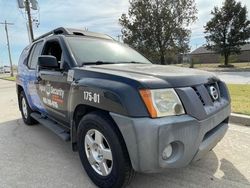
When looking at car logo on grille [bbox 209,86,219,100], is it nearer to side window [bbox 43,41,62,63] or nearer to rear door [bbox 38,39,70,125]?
rear door [bbox 38,39,70,125]

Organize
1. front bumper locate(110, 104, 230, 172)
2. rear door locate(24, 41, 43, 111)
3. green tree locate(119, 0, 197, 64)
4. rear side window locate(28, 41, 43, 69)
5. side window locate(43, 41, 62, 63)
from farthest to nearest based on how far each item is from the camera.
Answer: green tree locate(119, 0, 197, 64)
rear side window locate(28, 41, 43, 69)
rear door locate(24, 41, 43, 111)
side window locate(43, 41, 62, 63)
front bumper locate(110, 104, 230, 172)

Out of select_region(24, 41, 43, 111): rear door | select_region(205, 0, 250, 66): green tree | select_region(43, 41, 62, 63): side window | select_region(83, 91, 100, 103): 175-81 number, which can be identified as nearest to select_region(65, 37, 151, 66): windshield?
select_region(43, 41, 62, 63): side window

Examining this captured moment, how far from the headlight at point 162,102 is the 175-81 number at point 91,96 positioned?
573mm

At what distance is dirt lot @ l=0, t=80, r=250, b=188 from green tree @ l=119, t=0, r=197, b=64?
84.4 feet

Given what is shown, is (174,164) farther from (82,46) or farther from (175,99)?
(82,46)

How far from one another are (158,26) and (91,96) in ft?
91.4

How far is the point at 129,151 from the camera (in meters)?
2.52

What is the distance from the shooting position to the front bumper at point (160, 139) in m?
2.39

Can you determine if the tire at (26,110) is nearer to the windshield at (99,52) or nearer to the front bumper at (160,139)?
the windshield at (99,52)

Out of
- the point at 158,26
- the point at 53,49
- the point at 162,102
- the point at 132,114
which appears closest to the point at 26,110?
the point at 53,49

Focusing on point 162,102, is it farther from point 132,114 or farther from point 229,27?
point 229,27

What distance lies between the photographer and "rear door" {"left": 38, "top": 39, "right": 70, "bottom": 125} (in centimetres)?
365

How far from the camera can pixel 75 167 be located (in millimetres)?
3643

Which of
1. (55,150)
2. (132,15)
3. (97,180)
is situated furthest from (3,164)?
(132,15)
